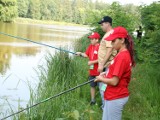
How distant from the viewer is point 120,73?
366 centimetres


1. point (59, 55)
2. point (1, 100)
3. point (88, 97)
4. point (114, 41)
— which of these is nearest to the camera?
point (114, 41)

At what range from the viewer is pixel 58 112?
496 centimetres

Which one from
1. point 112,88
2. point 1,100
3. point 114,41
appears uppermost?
point 114,41

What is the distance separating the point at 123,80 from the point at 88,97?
3.23 m

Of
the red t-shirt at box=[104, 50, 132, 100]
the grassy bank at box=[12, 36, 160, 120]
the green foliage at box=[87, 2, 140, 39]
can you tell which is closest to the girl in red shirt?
the red t-shirt at box=[104, 50, 132, 100]

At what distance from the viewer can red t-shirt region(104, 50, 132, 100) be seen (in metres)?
3.66

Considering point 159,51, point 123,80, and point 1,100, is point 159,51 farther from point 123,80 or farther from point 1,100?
point 1,100

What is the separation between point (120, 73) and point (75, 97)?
3.01 m

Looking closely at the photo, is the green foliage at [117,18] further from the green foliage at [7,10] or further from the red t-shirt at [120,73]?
the green foliage at [7,10]

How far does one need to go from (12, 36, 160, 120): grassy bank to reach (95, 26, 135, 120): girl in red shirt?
279 millimetres

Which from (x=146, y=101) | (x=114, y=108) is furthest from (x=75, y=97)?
(x=114, y=108)

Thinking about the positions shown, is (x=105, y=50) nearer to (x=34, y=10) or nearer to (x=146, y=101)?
(x=146, y=101)

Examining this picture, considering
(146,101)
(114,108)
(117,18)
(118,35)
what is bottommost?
(146,101)

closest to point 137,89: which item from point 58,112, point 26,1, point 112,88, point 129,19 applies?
point 58,112
